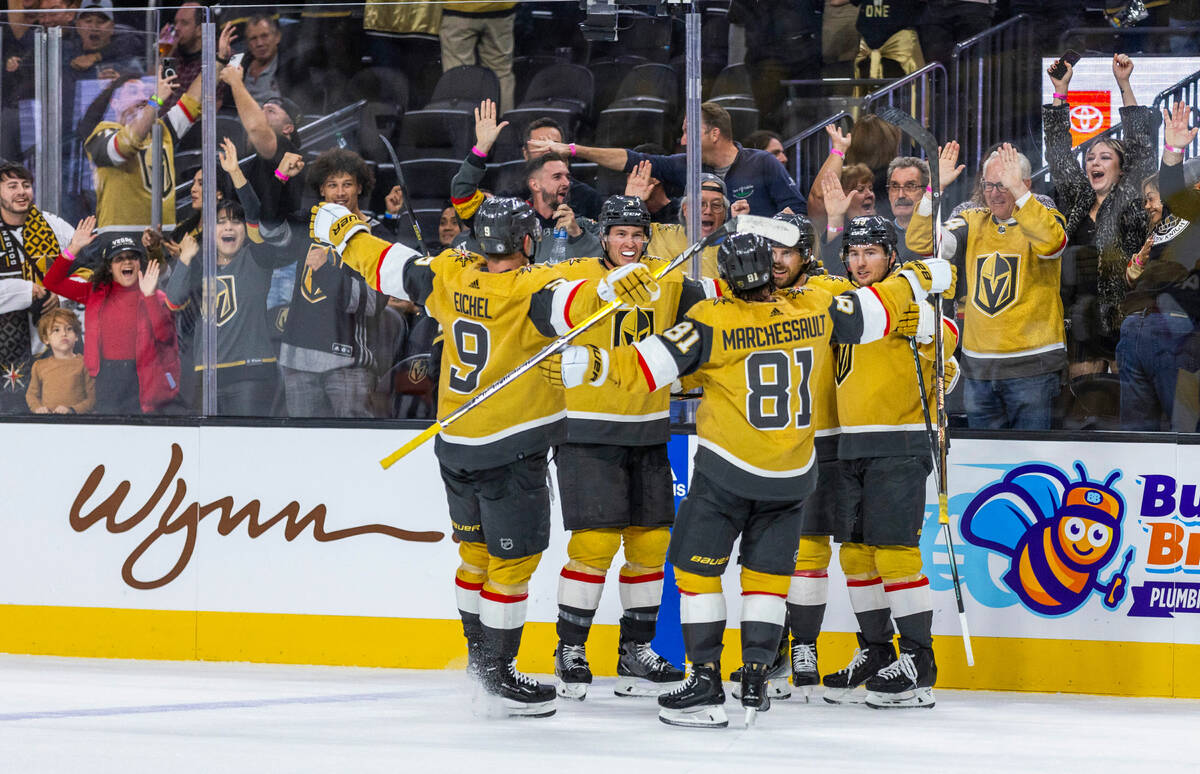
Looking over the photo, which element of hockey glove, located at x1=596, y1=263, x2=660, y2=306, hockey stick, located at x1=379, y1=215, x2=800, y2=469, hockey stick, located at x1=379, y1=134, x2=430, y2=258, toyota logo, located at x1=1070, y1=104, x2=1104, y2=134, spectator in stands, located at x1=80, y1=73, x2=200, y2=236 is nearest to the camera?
hockey stick, located at x1=379, y1=215, x2=800, y2=469

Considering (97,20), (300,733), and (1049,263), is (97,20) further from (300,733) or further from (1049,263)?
(1049,263)

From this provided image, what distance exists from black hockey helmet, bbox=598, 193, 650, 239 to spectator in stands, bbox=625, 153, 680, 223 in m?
0.54

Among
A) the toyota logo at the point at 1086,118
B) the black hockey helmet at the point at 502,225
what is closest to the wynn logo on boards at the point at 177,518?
the black hockey helmet at the point at 502,225

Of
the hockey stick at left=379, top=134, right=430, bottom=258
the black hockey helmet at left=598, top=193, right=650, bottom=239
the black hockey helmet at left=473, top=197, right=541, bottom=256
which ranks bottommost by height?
the black hockey helmet at left=473, top=197, right=541, bottom=256

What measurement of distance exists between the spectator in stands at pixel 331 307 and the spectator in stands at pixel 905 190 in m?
1.96

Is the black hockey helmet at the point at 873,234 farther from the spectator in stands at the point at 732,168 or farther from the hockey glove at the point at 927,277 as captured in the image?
the spectator in stands at the point at 732,168

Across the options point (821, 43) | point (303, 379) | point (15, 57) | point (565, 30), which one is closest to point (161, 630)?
point (303, 379)

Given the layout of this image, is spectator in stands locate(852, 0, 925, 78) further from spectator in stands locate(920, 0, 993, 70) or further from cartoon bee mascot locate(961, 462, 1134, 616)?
cartoon bee mascot locate(961, 462, 1134, 616)

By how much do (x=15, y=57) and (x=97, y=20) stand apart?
1.20 ft

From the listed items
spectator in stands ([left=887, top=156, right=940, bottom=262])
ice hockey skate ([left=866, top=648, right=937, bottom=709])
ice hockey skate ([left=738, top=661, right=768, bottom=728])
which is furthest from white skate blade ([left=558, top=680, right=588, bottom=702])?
spectator in stands ([left=887, top=156, right=940, bottom=262])

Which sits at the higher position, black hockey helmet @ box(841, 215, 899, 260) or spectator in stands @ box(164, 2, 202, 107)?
spectator in stands @ box(164, 2, 202, 107)

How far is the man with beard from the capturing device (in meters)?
5.41

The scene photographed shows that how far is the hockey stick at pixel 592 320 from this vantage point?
389cm

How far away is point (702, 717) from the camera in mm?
3898
